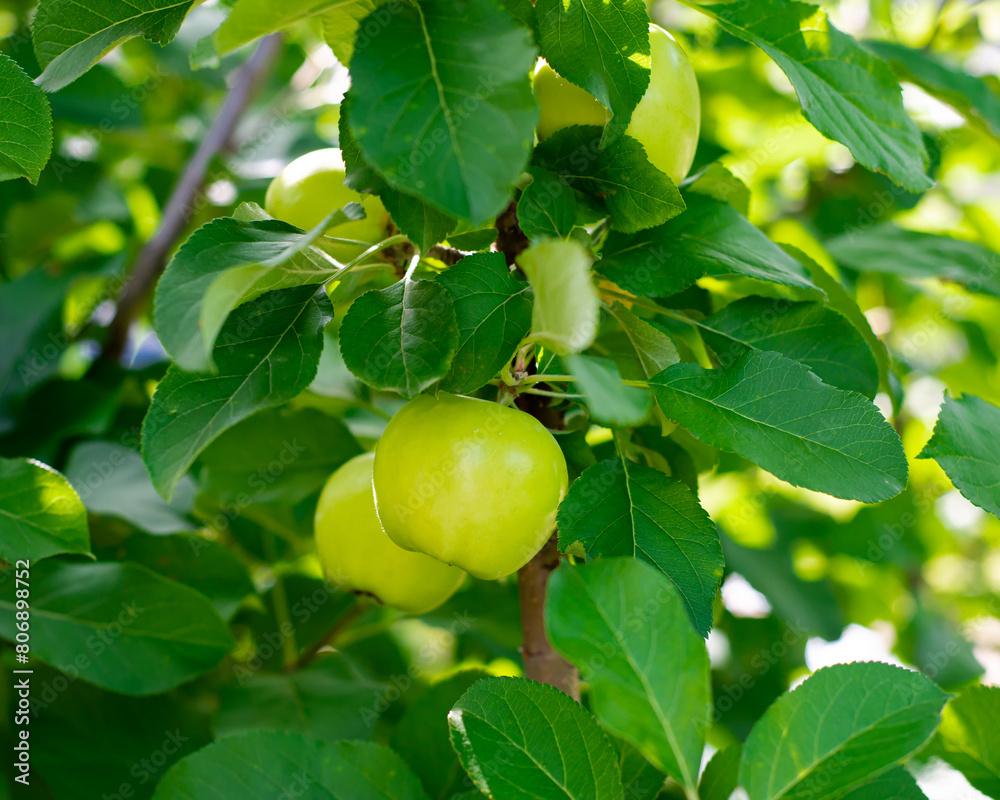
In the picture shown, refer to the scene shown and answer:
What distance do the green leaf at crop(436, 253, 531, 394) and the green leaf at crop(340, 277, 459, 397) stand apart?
1 centimetres

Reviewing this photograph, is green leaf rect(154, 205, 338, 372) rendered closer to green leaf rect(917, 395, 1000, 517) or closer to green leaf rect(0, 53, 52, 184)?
green leaf rect(0, 53, 52, 184)

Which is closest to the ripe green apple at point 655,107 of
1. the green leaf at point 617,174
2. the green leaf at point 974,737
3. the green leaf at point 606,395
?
the green leaf at point 617,174

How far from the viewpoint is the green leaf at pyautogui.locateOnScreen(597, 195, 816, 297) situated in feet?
1.85

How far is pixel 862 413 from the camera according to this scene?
1.65 ft

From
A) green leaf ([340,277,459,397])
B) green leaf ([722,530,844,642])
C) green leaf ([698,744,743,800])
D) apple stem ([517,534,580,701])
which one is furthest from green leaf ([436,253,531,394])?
green leaf ([722,530,844,642])

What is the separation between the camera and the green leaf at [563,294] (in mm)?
380

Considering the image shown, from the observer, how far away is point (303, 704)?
801 mm

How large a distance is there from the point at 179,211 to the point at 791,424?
1022mm

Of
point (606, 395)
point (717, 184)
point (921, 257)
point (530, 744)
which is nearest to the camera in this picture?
point (606, 395)

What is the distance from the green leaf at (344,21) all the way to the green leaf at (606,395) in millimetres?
260

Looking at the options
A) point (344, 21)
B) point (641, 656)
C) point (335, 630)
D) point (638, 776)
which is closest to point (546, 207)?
point (344, 21)

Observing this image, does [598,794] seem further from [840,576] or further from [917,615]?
Result: [840,576]

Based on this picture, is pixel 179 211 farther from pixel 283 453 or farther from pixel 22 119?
pixel 22 119

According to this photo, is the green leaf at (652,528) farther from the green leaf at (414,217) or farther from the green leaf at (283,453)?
the green leaf at (283,453)
